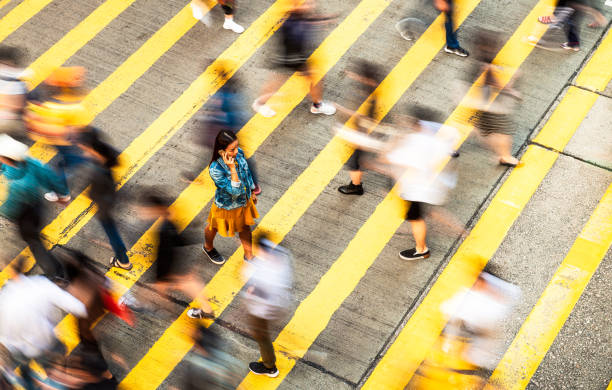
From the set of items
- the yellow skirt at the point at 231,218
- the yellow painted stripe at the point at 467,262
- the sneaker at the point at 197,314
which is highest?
the yellow skirt at the point at 231,218

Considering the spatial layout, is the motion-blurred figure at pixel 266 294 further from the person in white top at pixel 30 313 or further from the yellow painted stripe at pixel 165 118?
the yellow painted stripe at pixel 165 118

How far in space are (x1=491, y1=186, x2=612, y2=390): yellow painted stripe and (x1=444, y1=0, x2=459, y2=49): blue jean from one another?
10.00 ft

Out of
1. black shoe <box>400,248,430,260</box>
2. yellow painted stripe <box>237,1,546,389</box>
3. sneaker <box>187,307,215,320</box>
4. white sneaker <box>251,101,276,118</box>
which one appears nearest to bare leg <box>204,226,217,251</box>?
sneaker <box>187,307,215,320</box>

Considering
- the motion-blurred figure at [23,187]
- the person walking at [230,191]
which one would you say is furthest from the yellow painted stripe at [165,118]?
the person walking at [230,191]

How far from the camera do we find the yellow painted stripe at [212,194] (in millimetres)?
7668

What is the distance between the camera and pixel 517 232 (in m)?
8.72

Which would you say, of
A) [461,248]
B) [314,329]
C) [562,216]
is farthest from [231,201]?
[562,216]

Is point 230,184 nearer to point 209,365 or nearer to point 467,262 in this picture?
point 209,365

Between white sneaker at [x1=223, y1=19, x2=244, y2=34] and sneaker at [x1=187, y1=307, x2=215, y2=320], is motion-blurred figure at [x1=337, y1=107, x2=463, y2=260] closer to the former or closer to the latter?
sneaker at [x1=187, y1=307, x2=215, y2=320]

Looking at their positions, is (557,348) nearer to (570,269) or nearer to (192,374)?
(570,269)

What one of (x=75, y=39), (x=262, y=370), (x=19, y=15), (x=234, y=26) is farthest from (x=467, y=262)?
(x=19, y=15)

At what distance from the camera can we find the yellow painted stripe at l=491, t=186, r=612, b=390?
759 centimetres

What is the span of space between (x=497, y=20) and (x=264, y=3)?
3587 millimetres

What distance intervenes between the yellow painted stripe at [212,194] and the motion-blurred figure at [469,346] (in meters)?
2.33
